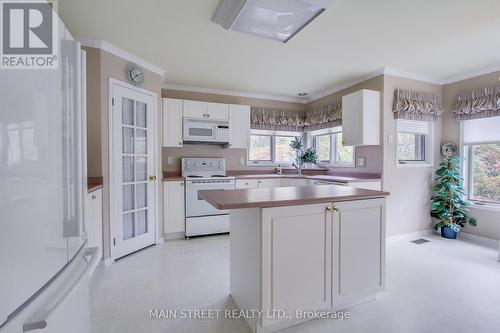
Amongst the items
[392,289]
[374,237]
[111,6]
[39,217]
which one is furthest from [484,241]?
[111,6]

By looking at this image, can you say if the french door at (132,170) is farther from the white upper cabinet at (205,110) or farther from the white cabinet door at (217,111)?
the white cabinet door at (217,111)

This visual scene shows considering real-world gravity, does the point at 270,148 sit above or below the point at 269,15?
below

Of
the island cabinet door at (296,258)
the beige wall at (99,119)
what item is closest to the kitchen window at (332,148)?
the island cabinet door at (296,258)

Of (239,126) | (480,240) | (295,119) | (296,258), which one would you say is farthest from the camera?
(295,119)

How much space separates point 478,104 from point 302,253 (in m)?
3.54

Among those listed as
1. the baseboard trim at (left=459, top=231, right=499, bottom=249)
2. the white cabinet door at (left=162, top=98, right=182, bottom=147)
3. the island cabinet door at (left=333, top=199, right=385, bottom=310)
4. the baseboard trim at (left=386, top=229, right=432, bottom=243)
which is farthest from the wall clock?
the baseboard trim at (left=459, top=231, right=499, bottom=249)

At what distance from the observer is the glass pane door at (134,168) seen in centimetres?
284

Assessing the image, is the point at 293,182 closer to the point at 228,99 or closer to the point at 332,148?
the point at 332,148

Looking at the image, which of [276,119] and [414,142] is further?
[276,119]

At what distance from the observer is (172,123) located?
3.60 metres

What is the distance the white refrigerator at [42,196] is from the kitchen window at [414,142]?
12.5 feet

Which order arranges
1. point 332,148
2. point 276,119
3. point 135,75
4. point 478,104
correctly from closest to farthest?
1. point 135,75
2. point 478,104
3. point 332,148
4. point 276,119

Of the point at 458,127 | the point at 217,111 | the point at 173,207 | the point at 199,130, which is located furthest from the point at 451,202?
the point at 173,207

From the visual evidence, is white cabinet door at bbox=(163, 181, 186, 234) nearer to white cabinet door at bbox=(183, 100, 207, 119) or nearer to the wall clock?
white cabinet door at bbox=(183, 100, 207, 119)
